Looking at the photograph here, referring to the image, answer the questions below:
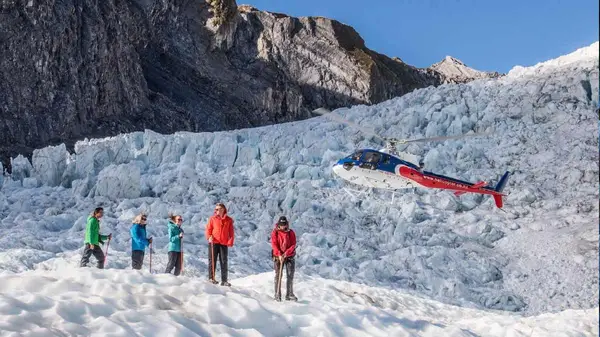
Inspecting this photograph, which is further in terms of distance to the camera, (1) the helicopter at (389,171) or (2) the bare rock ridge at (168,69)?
(2) the bare rock ridge at (168,69)

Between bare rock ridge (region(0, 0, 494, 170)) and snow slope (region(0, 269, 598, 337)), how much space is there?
23531mm

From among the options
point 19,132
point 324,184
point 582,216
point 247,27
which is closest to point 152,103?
point 19,132

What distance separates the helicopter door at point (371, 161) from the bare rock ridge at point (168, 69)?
758 inches

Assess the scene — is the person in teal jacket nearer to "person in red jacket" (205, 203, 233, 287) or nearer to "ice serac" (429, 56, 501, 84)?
"person in red jacket" (205, 203, 233, 287)

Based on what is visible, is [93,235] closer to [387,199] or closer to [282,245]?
[282,245]

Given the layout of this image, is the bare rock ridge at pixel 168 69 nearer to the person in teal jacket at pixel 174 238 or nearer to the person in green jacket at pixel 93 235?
the person in green jacket at pixel 93 235

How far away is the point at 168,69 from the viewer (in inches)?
1738

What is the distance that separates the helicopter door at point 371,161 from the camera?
15531 mm

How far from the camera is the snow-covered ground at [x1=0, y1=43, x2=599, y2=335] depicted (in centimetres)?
1466

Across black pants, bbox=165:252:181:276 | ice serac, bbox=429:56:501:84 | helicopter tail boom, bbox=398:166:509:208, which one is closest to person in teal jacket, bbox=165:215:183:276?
black pants, bbox=165:252:181:276

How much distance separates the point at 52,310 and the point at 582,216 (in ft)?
48.6

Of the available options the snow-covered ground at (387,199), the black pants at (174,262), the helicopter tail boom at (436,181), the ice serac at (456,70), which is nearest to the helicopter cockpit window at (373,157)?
the helicopter tail boom at (436,181)

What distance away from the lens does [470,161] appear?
20.4 m

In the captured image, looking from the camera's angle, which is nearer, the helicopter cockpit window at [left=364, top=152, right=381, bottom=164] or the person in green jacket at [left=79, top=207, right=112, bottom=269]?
the person in green jacket at [left=79, top=207, right=112, bottom=269]
